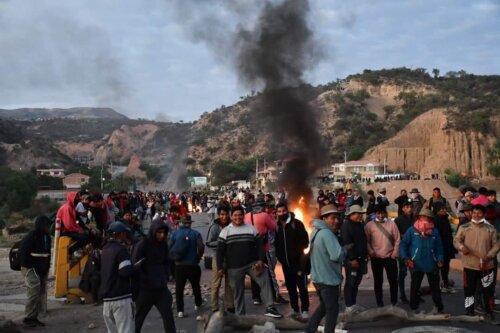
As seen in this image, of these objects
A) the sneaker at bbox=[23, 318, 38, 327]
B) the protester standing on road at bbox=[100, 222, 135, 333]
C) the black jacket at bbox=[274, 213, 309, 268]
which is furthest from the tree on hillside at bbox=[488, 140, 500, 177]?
the protester standing on road at bbox=[100, 222, 135, 333]

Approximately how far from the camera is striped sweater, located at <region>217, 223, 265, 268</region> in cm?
649

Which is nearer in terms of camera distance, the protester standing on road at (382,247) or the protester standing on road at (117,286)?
the protester standing on road at (117,286)

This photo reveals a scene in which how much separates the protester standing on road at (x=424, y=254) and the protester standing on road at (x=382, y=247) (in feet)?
0.66

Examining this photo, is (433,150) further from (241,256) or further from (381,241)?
(241,256)

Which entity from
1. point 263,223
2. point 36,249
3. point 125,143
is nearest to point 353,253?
point 263,223

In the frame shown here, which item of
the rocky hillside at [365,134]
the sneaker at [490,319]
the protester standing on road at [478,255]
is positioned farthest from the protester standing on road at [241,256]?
the rocky hillside at [365,134]

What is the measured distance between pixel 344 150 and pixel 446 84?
4354 centimetres

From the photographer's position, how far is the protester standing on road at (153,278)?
5.40 metres

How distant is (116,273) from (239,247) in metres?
1.89

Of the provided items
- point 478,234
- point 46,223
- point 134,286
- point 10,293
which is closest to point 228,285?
point 134,286

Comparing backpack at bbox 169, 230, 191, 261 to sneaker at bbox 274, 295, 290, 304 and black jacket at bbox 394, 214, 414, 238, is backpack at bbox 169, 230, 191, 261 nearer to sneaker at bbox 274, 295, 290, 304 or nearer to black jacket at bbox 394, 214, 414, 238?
sneaker at bbox 274, 295, 290, 304

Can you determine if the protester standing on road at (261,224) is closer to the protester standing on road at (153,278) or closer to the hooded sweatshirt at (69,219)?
the protester standing on road at (153,278)

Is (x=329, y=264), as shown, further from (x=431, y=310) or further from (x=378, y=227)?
(x=431, y=310)

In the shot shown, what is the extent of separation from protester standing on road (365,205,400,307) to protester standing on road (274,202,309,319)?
2.97ft
